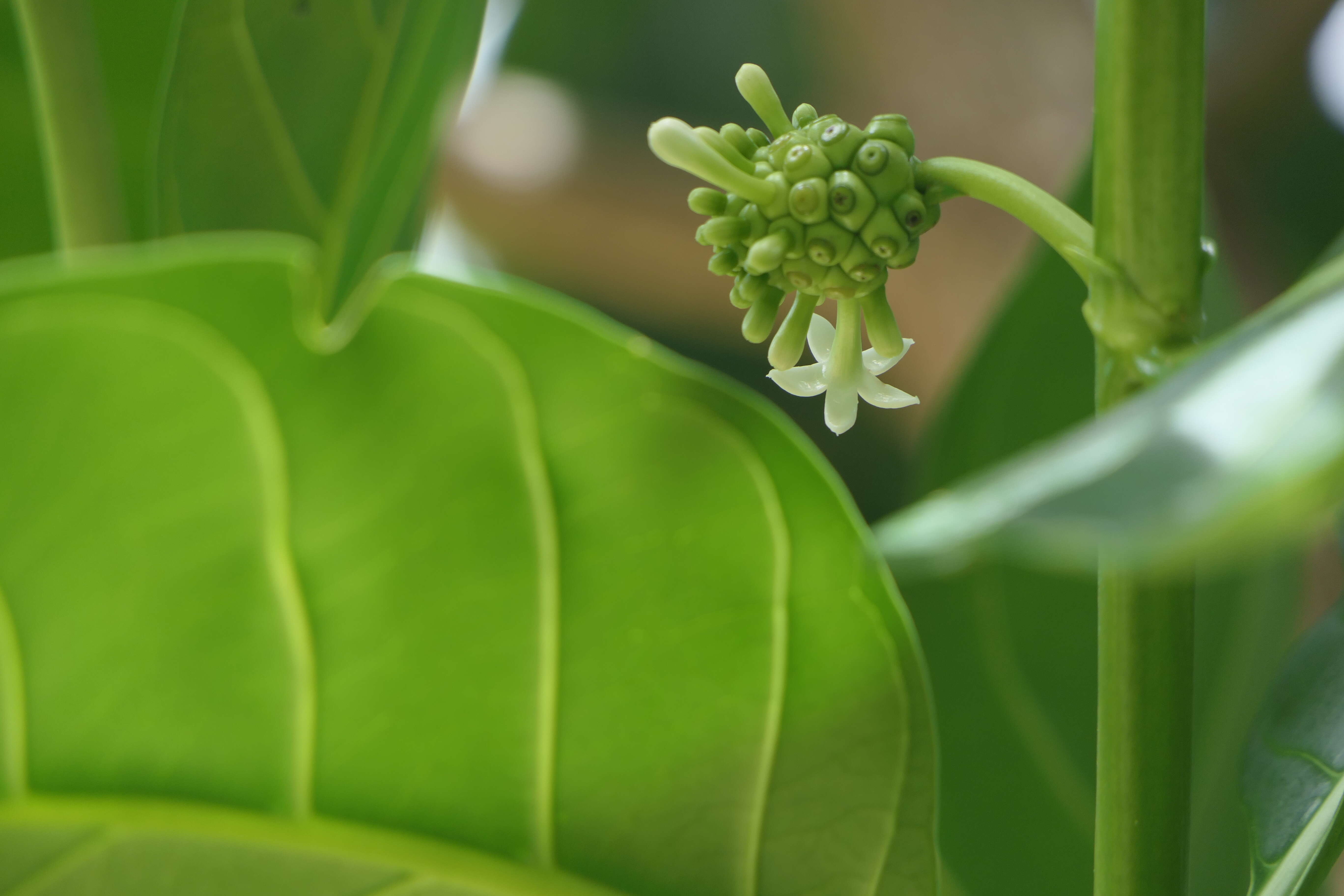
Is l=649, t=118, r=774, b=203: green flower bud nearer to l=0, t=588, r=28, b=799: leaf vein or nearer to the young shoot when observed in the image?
the young shoot

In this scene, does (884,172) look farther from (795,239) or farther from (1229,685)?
(1229,685)

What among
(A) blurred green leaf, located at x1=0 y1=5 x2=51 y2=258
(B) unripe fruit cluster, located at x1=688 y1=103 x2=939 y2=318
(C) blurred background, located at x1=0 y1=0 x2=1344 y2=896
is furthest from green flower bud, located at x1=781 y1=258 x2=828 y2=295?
(C) blurred background, located at x1=0 y1=0 x2=1344 y2=896

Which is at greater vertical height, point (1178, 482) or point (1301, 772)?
point (1178, 482)

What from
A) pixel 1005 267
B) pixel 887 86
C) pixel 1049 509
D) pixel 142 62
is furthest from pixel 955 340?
pixel 1049 509

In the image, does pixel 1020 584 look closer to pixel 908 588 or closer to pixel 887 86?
pixel 908 588

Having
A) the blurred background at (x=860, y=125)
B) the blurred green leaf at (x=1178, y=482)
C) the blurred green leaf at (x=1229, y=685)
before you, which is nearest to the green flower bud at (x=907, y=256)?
the blurred green leaf at (x=1178, y=482)

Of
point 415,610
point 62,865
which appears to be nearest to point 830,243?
point 415,610
